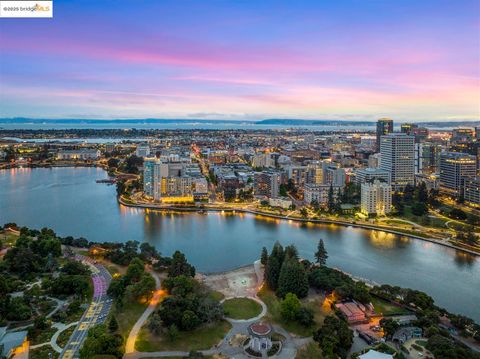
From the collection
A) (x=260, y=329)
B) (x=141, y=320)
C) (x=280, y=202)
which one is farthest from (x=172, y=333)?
(x=280, y=202)

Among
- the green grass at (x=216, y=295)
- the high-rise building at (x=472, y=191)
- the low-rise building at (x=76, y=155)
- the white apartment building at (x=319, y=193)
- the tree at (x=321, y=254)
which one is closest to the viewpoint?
the green grass at (x=216, y=295)

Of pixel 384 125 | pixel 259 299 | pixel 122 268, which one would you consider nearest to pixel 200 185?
pixel 122 268

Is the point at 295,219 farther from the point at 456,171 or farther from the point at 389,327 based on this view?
the point at 456,171

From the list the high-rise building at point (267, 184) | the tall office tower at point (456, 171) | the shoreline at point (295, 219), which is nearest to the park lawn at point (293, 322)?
the shoreline at point (295, 219)

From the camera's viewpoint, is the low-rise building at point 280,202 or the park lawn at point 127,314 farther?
the low-rise building at point 280,202

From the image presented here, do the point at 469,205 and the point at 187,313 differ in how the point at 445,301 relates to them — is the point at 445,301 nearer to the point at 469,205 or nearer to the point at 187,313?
the point at 187,313

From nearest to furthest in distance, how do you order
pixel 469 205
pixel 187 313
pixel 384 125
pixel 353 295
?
pixel 187 313, pixel 353 295, pixel 469 205, pixel 384 125

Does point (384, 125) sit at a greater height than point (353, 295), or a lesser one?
greater

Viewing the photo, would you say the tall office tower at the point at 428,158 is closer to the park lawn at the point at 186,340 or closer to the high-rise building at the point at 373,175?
the high-rise building at the point at 373,175
